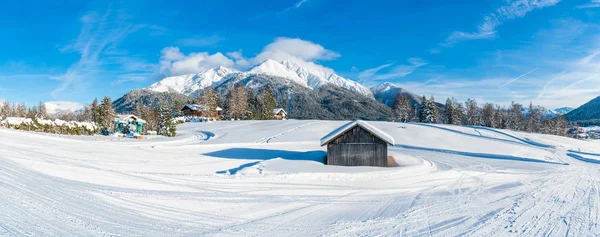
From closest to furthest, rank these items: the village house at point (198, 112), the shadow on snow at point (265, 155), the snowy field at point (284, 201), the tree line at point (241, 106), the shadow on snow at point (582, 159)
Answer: the snowy field at point (284, 201) < the shadow on snow at point (265, 155) < the shadow on snow at point (582, 159) < the village house at point (198, 112) < the tree line at point (241, 106)

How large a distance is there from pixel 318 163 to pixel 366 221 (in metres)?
12.8

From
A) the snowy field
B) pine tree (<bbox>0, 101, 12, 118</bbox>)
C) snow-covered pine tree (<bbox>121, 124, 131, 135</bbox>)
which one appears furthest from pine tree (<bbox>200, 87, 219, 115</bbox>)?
the snowy field

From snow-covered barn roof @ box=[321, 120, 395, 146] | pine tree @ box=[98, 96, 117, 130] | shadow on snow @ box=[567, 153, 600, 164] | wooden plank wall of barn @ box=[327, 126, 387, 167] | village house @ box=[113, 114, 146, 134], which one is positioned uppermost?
pine tree @ box=[98, 96, 117, 130]

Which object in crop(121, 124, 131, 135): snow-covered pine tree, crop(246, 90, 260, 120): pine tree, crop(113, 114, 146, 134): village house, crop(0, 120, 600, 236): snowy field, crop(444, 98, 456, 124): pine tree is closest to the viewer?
crop(0, 120, 600, 236): snowy field

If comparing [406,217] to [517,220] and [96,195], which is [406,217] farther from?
[96,195]

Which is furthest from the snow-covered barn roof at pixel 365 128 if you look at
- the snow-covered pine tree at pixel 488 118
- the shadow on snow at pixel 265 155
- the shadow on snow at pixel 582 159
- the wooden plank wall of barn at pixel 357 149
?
the snow-covered pine tree at pixel 488 118

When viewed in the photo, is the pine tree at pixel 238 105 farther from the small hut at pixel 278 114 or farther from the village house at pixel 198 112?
the small hut at pixel 278 114

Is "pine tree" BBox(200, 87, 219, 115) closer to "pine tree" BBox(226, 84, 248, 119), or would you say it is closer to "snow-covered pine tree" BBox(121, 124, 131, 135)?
"pine tree" BBox(226, 84, 248, 119)

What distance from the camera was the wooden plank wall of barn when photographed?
2222cm

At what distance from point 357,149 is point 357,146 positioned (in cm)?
22

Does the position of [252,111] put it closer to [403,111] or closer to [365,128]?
[403,111]

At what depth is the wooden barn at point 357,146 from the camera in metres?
22.2

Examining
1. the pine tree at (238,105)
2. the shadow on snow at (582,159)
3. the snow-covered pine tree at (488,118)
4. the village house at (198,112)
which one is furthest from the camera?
the snow-covered pine tree at (488,118)

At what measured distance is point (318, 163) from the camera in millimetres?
22375
